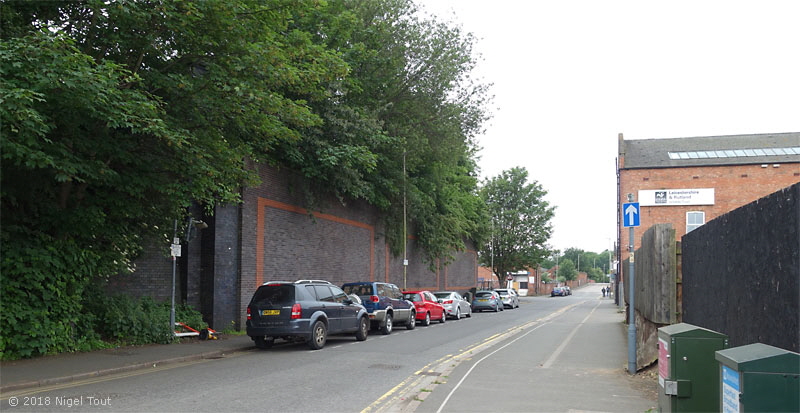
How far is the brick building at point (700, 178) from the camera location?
43.3 m

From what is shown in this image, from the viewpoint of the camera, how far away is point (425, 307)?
24766mm

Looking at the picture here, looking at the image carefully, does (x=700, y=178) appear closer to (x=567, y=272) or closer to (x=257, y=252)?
(x=257, y=252)

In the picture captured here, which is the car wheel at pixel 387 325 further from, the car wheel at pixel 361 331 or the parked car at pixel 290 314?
the parked car at pixel 290 314

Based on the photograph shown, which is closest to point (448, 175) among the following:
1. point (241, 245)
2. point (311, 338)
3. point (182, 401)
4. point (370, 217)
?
point (370, 217)

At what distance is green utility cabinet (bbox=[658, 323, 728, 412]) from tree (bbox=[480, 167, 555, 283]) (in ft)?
196

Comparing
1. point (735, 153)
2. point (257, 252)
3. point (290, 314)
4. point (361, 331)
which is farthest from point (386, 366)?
point (735, 153)

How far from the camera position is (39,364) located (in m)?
11.2

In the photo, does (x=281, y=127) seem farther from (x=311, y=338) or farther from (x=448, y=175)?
(x=448, y=175)

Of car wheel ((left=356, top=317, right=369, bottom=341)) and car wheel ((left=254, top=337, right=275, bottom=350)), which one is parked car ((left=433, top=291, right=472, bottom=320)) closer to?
car wheel ((left=356, top=317, right=369, bottom=341))

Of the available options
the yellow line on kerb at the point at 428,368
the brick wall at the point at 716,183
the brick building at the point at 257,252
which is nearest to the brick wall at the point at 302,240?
the brick building at the point at 257,252

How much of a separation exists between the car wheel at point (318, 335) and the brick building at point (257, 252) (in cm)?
468

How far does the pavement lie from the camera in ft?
31.9

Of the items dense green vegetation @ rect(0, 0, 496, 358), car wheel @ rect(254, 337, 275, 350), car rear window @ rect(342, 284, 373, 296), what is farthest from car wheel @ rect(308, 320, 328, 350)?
car rear window @ rect(342, 284, 373, 296)

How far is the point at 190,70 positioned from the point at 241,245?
302 inches
